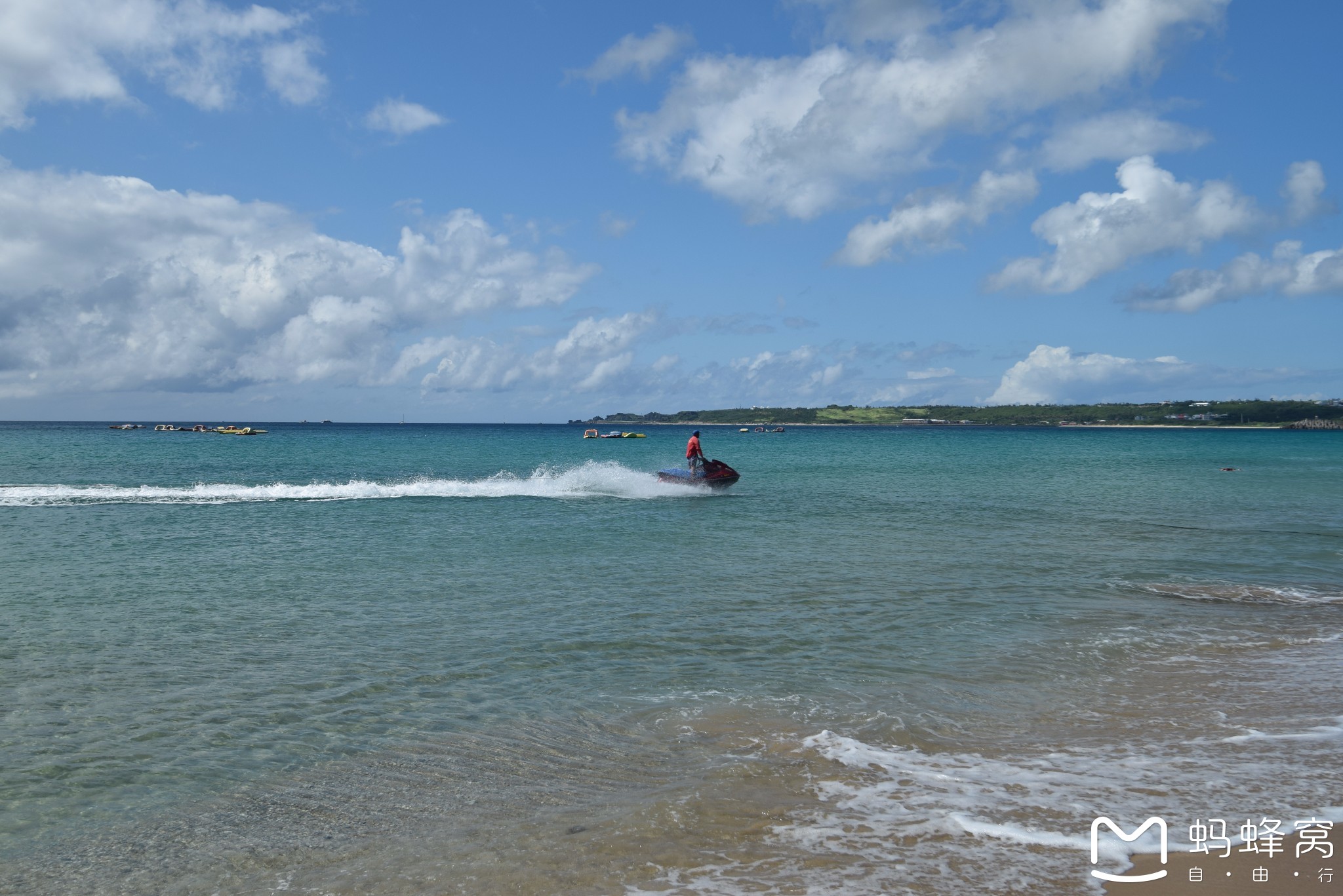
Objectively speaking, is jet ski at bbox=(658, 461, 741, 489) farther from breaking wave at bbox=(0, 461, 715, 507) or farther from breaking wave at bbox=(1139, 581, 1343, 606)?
breaking wave at bbox=(1139, 581, 1343, 606)

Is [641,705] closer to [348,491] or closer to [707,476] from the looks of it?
[707,476]

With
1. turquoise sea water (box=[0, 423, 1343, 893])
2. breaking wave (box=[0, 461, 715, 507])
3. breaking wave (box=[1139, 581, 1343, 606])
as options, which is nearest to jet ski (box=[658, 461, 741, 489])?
breaking wave (box=[0, 461, 715, 507])

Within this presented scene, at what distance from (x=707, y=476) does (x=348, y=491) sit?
18095mm

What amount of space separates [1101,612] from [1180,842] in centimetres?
1009

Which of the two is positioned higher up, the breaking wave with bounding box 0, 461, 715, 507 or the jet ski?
the jet ski

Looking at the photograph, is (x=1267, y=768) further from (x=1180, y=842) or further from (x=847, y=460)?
(x=847, y=460)

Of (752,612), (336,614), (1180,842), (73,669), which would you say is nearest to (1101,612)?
(752,612)

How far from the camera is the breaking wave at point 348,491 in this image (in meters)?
37.6

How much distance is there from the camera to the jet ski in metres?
40.9

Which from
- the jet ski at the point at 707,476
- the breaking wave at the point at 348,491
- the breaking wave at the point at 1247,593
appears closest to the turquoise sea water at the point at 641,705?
the breaking wave at the point at 1247,593

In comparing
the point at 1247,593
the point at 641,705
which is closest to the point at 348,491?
the point at 641,705

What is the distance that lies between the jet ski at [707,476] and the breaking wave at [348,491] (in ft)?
0.98

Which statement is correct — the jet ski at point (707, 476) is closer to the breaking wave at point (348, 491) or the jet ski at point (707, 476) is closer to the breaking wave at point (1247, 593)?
the breaking wave at point (348, 491)

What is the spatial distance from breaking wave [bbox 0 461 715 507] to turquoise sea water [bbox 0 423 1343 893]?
1184 centimetres
